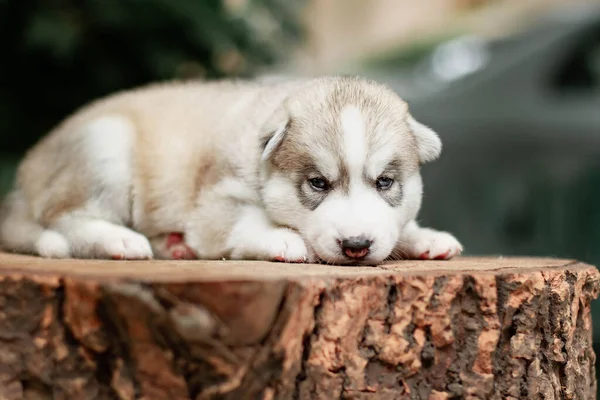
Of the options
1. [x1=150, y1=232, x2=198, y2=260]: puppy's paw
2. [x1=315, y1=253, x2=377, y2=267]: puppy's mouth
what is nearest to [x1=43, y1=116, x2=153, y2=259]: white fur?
[x1=150, y1=232, x2=198, y2=260]: puppy's paw

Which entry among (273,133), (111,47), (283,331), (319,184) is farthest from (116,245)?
(111,47)

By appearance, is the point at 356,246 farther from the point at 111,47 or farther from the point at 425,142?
the point at 111,47

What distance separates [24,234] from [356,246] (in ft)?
6.30

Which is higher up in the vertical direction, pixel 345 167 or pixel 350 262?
pixel 345 167

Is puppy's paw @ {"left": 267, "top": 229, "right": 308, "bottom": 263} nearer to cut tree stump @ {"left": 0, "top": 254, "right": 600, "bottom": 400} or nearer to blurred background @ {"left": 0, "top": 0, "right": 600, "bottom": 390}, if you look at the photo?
cut tree stump @ {"left": 0, "top": 254, "right": 600, "bottom": 400}

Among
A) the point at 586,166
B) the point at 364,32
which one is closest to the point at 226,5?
the point at 586,166

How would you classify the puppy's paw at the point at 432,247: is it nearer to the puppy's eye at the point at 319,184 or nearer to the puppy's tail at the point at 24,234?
the puppy's eye at the point at 319,184

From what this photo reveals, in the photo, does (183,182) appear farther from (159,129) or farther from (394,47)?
(394,47)

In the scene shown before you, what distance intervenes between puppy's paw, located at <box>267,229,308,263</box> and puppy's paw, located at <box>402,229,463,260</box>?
59 centimetres

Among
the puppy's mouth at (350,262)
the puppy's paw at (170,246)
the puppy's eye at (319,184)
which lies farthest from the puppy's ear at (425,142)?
the puppy's paw at (170,246)

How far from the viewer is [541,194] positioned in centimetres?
712

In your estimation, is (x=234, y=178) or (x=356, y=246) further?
(x=234, y=178)

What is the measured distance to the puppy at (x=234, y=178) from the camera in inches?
134

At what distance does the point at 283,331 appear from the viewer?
252 cm
